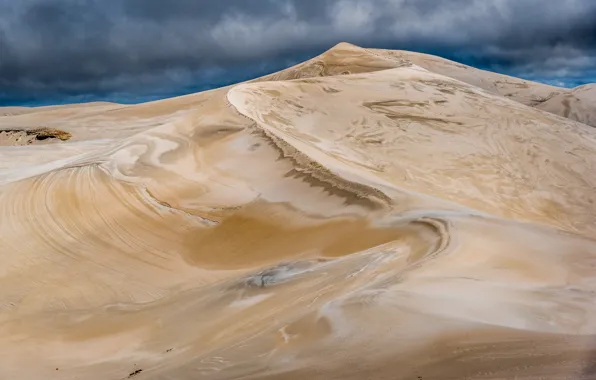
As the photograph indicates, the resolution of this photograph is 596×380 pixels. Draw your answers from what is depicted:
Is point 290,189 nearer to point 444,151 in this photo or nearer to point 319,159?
point 319,159

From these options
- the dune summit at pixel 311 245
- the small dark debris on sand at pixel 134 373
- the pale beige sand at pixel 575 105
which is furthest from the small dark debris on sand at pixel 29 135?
the pale beige sand at pixel 575 105

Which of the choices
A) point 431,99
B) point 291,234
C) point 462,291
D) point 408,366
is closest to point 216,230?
point 291,234

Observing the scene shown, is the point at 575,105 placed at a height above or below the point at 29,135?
above

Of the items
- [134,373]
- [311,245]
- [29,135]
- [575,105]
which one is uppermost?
[575,105]

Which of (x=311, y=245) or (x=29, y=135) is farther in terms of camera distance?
(x=29, y=135)

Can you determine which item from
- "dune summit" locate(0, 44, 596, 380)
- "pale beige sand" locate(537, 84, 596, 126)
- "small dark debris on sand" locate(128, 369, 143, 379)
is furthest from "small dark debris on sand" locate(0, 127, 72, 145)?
"pale beige sand" locate(537, 84, 596, 126)

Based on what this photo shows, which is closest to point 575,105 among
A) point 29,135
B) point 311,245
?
point 29,135

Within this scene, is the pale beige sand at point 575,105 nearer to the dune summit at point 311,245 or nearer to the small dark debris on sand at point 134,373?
the dune summit at point 311,245

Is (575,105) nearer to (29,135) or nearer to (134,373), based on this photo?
(29,135)
